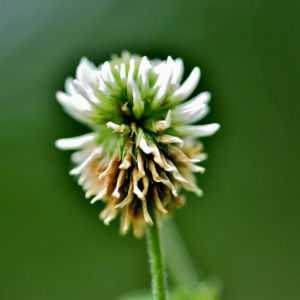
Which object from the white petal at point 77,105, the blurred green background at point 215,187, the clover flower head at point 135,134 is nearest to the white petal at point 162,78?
the clover flower head at point 135,134

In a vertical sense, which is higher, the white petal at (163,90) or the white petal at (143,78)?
the white petal at (143,78)

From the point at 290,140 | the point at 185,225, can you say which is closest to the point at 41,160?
the point at 185,225

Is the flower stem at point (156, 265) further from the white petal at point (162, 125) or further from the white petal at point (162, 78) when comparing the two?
the white petal at point (162, 78)

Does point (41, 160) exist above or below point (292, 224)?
above

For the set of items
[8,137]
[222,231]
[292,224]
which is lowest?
[292,224]

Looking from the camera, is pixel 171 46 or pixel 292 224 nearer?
pixel 292 224

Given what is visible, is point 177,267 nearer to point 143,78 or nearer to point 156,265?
point 156,265

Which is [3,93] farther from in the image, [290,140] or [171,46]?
[290,140]

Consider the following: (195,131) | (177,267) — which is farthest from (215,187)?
(195,131)
